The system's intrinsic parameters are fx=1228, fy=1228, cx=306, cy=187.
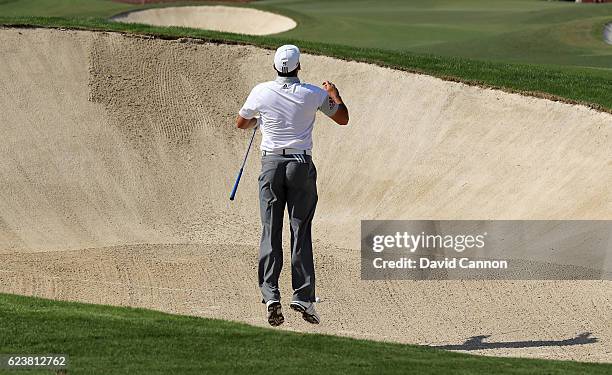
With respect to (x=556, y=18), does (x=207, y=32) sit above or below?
above

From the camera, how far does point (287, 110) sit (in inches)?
493

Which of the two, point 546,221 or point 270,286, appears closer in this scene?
point 270,286

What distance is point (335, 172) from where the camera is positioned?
21891 millimetres

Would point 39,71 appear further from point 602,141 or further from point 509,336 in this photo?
point 509,336

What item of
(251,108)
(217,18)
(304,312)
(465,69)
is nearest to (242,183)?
(465,69)

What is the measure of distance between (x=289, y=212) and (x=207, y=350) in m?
2.49

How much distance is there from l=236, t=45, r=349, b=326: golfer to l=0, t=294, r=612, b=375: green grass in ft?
3.53

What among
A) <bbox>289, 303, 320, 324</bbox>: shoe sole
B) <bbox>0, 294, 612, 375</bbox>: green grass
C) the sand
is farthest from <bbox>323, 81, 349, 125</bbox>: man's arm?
the sand

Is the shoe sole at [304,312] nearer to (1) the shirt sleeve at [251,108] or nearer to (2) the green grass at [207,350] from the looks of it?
(2) the green grass at [207,350]

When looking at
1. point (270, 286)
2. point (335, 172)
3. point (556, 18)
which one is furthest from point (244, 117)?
point (556, 18)

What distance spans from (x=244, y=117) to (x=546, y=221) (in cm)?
749

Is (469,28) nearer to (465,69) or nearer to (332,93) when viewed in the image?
(465,69)

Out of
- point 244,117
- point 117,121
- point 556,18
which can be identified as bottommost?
point 556,18

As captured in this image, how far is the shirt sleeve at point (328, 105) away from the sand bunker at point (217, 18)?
115 ft
